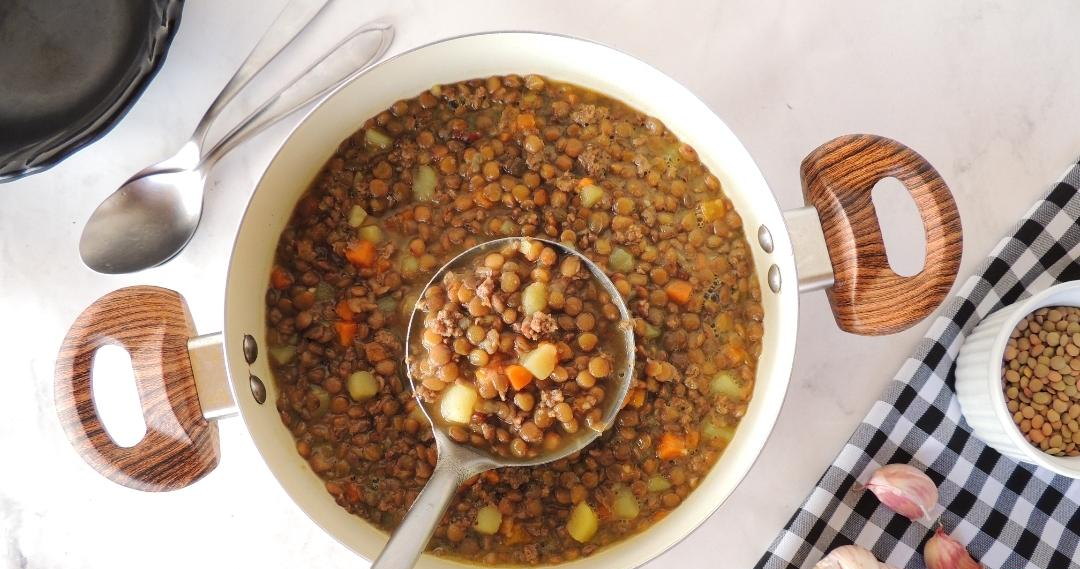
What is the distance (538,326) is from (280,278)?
26.4 inches

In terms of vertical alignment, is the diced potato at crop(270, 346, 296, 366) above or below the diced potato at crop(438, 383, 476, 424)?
above

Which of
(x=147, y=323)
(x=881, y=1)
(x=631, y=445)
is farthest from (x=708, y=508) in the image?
(x=881, y=1)

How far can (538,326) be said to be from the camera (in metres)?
1.75

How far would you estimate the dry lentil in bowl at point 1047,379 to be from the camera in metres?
2.01

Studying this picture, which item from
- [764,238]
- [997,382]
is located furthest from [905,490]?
[764,238]

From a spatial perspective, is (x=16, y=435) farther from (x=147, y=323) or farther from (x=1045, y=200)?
(x=1045, y=200)

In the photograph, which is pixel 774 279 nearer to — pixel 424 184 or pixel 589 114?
pixel 589 114

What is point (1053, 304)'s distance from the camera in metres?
2.03

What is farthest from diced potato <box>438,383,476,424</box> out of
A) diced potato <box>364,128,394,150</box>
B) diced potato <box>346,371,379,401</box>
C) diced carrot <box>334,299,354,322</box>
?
diced potato <box>364,128,394,150</box>

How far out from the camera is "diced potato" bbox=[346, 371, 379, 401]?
1.92 meters

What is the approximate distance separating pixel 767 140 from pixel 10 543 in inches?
87.4

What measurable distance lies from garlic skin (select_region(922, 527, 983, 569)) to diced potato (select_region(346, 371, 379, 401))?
4.68 ft

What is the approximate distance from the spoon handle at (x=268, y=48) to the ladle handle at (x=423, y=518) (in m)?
1.04

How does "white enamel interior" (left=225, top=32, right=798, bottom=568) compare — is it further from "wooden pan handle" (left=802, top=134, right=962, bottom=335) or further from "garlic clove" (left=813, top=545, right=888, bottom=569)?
"garlic clove" (left=813, top=545, right=888, bottom=569)
